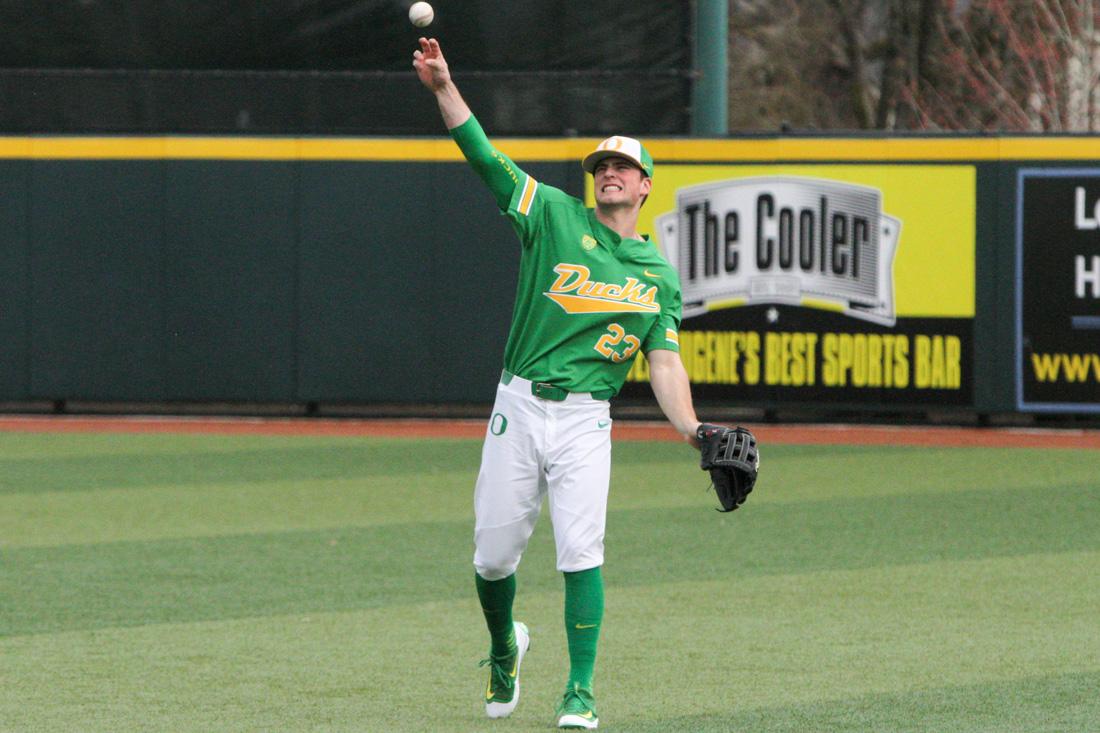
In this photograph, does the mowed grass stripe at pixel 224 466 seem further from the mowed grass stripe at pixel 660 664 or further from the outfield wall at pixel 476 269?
the mowed grass stripe at pixel 660 664

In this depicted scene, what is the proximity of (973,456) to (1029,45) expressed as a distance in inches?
573

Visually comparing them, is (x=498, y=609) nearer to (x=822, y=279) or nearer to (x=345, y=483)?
(x=345, y=483)

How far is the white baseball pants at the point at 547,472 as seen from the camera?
6.21 metres

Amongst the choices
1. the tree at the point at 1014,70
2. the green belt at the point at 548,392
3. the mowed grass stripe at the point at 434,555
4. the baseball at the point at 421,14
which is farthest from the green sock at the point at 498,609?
the tree at the point at 1014,70

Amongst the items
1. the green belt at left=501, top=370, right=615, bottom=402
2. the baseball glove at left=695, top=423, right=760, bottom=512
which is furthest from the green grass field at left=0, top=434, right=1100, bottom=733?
the green belt at left=501, top=370, right=615, bottom=402

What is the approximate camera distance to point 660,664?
737 centimetres

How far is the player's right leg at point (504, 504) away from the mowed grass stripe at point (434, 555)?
7.58ft

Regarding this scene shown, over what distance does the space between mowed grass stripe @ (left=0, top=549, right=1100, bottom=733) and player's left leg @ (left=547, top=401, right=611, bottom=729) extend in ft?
0.81

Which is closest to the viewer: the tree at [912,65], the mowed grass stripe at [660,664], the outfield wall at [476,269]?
the mowed grass stripe at [660,664]

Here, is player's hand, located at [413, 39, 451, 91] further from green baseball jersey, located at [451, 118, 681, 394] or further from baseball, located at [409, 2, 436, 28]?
baseball, located at [409, 2, 436, 28]

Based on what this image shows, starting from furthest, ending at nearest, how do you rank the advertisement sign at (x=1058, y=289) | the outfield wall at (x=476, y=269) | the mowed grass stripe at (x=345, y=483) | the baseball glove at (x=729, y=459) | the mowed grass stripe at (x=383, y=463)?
the outfield wall at (x=476, y=269), the advertisement sign at (x=1058, y=289), the mowed grass stripe at (x=383, y=463), the mowed grass stripe at (x=345, y=483), the baseball glove at (x=729, y=459)

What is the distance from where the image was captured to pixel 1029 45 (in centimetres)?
2798

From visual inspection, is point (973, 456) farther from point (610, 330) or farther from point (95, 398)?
point (610, 330)

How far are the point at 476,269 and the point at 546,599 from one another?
28.9 ft
